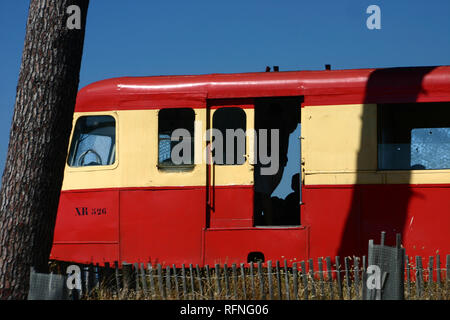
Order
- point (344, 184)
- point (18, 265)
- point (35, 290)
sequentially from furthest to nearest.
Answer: point (344, 184) < point (18, 265) < point (35, 290)

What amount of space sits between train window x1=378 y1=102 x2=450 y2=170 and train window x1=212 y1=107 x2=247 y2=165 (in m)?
1.99

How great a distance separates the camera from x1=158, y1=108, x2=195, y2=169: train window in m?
9.45

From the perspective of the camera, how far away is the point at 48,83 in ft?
23.2

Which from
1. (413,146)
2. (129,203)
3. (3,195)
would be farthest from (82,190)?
(413,146)

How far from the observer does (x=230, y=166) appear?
9.36m

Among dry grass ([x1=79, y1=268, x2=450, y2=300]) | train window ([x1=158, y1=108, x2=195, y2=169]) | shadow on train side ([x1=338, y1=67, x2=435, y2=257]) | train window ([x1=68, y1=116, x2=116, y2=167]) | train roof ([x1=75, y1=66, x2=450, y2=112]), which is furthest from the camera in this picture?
train window ([x1=68, y1=116, x2=116, y2=167])

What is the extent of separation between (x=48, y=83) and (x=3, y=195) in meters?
1.32

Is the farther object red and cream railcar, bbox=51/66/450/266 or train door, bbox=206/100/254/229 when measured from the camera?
train door, bbox=206/100/254/229

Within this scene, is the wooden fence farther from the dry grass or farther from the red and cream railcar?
the red and cream railcar

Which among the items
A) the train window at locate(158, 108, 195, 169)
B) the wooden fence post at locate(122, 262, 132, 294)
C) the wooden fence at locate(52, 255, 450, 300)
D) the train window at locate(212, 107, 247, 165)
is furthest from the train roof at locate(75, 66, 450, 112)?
the wooden fence post at locate(122, 262, 132, 294)

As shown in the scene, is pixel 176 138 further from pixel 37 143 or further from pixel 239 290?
pixel 37 143

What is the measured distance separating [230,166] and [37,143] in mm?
3206

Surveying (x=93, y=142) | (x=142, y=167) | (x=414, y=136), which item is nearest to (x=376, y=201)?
(x=414, y=136)
